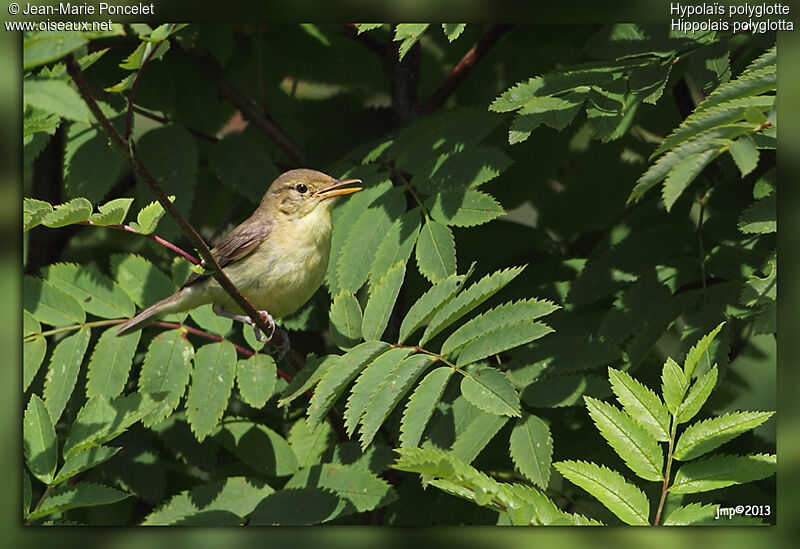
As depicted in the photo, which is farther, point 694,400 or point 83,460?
point 83,460

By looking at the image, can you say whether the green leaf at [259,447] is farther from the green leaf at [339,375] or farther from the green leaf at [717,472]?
the green leaf at [717,472]

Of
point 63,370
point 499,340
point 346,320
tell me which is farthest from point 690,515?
point 63,370

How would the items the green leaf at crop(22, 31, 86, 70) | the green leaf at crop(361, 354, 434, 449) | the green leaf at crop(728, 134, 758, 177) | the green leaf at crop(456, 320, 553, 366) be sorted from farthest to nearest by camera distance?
the green leaf at crop(456, 320, 553, 366) → the green leaf at crop(361, 354, 434, 449) → the green leaf at crop(728, 134, 758, 177) → the green leaf at crop(22, 31, 86, 70)

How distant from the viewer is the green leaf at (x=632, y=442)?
171 centimetres

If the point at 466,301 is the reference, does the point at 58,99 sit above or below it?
above

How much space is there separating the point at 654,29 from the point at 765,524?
46.1 inches

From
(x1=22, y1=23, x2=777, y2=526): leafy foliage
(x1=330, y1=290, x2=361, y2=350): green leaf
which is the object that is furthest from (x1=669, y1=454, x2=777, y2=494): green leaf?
(x1=330, y1=290, x2=361, y2=350): green leaf

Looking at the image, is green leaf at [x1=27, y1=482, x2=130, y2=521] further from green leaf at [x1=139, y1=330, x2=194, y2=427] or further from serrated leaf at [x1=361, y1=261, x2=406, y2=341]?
serrated leaf at [x1=361, y1=261, x2=406, y2=341]

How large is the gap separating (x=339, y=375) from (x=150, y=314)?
617 millimetres

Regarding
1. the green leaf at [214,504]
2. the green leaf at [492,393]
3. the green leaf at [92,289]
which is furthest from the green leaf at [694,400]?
the green leaf at [92,289]

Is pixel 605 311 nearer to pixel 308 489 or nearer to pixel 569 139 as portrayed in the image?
pixel 569 139

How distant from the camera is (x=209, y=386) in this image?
85.1 inches

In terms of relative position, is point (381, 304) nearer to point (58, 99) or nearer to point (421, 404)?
point (421, 404)

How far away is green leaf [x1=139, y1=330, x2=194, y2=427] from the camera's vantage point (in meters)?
2.12
